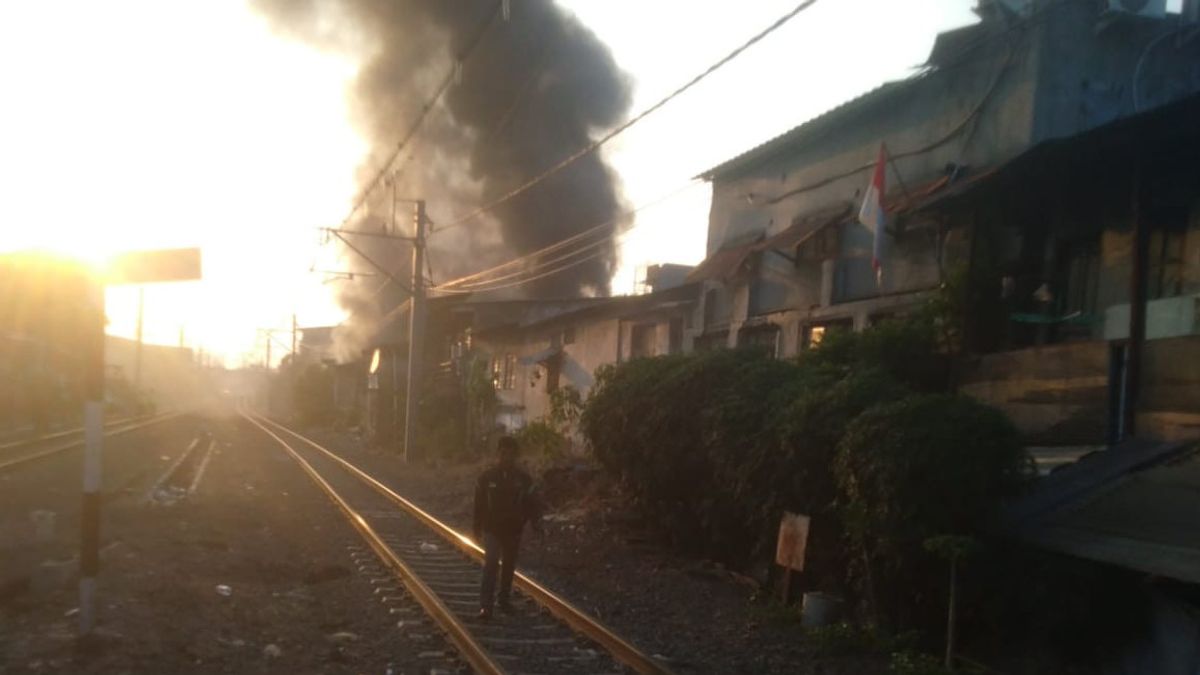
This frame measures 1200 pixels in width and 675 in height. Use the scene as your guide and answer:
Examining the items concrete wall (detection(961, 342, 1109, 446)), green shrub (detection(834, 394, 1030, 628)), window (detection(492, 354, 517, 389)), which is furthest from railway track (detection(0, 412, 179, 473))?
green shrub (detection(834, 394, 1030, 628))

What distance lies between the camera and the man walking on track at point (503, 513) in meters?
10.3

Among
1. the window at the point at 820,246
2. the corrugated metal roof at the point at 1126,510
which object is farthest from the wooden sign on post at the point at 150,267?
the window at the point at 820,246

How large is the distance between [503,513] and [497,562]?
44 cm

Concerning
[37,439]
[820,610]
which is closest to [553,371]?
[37,439]

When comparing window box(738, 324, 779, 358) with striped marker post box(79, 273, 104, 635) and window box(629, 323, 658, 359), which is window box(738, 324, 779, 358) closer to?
window box(629, 323, 658, 359)

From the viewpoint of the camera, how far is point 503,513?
34.1ft

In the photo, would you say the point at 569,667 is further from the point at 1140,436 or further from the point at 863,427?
A: the point at 1140,436

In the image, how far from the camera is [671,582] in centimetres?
1292

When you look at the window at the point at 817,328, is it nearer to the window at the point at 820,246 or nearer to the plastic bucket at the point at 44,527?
the window at the point at 820,246

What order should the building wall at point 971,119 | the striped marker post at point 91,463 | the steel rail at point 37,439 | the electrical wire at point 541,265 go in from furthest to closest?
the electrical wire at point 541,265 < the steel rail at point 37,439 < the building wall at point 971,119 < the striped marker post at point 91,463

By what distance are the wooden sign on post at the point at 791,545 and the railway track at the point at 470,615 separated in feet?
7.25

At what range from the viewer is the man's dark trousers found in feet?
33.7

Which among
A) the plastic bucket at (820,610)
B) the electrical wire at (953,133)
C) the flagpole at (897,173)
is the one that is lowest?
the plastic bucket at (820,610)

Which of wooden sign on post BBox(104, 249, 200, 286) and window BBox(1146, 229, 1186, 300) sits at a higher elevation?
window BBox(1146, 229, 1186, 300)
